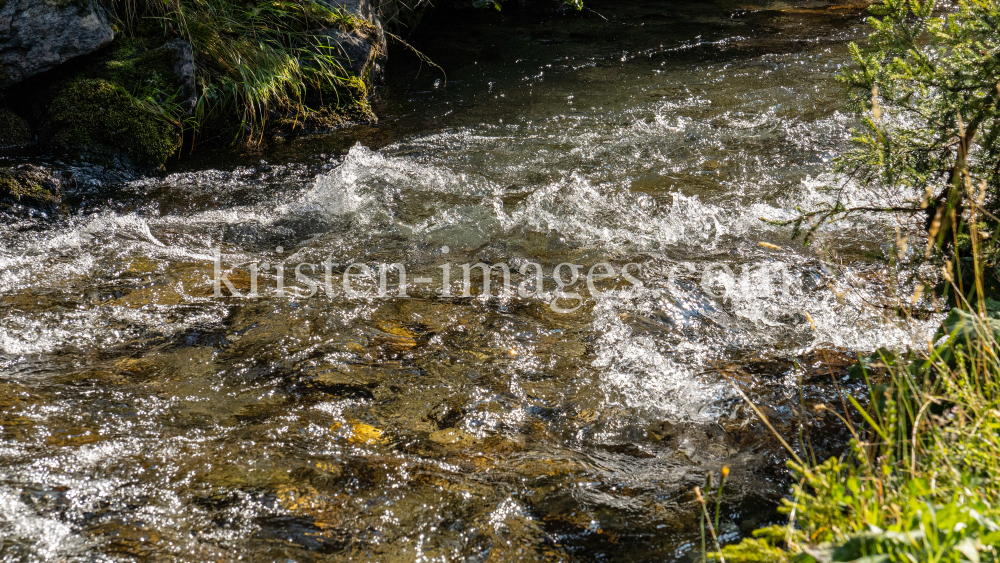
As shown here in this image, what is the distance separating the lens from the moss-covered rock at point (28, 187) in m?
4.76

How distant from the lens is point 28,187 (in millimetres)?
4855

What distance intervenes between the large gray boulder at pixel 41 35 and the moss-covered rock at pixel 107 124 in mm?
272

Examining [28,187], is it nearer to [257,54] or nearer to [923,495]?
[257,54]

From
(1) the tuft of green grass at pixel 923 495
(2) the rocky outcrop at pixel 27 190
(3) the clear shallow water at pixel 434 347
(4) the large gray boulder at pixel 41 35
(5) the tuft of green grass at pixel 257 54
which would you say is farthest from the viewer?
(5) the tuft of green grass at pixel 257 54

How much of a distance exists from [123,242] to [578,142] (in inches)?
155

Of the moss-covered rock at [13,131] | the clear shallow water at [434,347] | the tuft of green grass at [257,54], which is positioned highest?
the tuft of green grass at [257,54]

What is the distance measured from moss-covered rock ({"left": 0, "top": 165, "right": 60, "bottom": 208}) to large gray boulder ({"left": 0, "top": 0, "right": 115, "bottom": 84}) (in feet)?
3.82

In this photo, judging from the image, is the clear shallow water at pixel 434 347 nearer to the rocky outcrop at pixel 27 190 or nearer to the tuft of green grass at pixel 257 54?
the rocky outcrop at pixel 27 190

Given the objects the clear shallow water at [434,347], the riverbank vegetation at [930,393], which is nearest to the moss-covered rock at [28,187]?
the clear shallow water at [434,347]

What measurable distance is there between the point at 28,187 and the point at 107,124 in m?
1.06

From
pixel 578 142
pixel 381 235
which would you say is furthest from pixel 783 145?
pixel 381 235

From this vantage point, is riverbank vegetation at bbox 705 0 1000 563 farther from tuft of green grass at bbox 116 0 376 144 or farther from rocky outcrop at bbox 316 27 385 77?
rocky outcrop at bbox 316 27 385 77

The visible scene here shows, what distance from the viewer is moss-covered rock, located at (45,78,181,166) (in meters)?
5.59

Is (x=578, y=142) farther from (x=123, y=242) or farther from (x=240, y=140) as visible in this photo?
(x=123, y=242)
